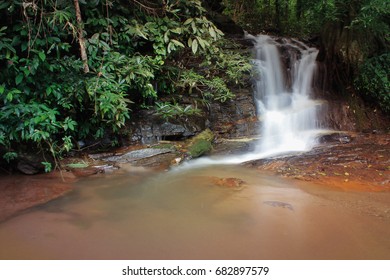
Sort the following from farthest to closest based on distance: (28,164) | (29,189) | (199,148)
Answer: (199,148) < (28,164) < (29,189)

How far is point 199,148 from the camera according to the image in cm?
552

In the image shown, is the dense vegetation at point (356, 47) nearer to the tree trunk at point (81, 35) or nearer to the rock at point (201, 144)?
the rock at point (201, 144)

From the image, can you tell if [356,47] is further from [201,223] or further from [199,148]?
[201,223]

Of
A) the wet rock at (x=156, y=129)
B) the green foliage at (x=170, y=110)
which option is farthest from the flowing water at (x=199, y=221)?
the green foliage at (x=170, y=110)

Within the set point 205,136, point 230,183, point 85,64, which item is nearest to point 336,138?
point 205,136

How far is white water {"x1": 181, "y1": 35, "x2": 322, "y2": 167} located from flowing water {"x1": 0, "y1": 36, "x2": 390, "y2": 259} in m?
1.58

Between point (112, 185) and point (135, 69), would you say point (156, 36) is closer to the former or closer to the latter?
point (135, 69)

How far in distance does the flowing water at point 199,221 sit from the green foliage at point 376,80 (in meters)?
4.46

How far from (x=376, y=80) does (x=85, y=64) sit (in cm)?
650

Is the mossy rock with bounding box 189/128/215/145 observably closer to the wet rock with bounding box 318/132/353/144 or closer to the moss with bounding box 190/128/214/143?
the moss with bounding box 190/128/214/143

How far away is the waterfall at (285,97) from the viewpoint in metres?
6.50

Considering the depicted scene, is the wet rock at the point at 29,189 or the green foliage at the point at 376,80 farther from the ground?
the green foliage at the point at 376,80

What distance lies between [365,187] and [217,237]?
2405mm

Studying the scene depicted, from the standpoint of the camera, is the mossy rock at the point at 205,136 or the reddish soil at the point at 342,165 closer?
the reddish soil at the point at 342,165
